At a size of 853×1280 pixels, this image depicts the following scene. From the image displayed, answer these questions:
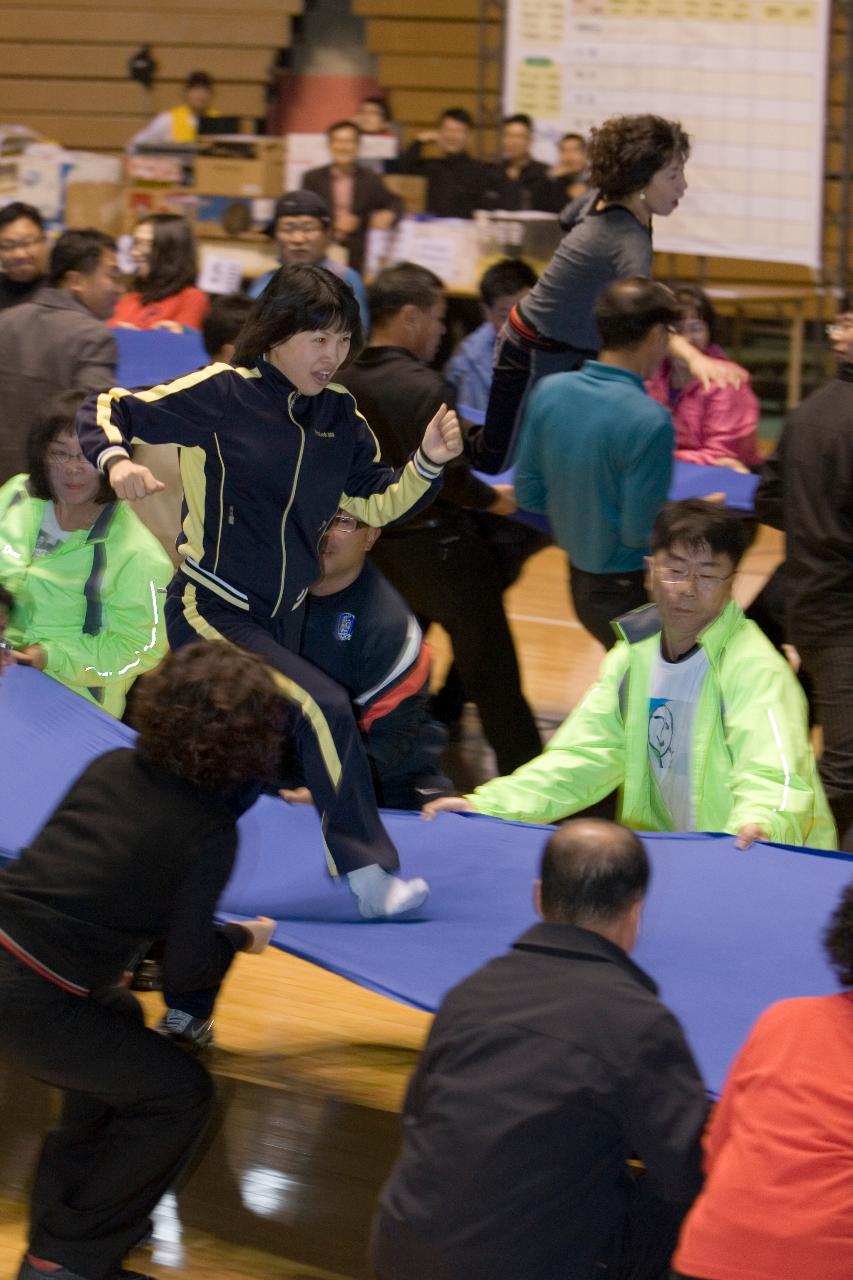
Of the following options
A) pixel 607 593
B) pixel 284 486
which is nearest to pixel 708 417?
pixel 607 593

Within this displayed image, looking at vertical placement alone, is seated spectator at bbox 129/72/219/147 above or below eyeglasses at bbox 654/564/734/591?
above

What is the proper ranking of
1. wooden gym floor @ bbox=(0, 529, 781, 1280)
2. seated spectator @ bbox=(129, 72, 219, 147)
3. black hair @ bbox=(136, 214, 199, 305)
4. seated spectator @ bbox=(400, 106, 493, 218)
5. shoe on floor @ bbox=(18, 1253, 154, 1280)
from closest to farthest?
shoe on floor @ bbox=(18, 1253, 154, 1280)
wooden gym floor @ bbox=(0, 529, 781, 1280)
black hair @ bbox=(136, 214, 199, 305)
seated spectator @ bbox=(400, 106, 493, 218)
seated spectator @ bbox=(129, 72, 219, 147)

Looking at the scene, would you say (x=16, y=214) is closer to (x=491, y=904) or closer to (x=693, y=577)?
(x=693, y=577)

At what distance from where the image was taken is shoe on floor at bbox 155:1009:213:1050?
3193mm

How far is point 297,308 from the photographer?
281 cm

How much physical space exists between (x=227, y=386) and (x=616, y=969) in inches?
52.3

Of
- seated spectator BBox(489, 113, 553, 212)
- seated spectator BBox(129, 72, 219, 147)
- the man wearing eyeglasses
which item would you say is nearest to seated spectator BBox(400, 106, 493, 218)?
seated spectator BBox(489, 113, 553, 212)

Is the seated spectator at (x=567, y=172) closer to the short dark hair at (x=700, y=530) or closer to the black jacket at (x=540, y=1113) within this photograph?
the short dark hair at (x=700, y=530)

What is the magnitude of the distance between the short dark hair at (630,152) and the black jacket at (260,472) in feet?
4.44

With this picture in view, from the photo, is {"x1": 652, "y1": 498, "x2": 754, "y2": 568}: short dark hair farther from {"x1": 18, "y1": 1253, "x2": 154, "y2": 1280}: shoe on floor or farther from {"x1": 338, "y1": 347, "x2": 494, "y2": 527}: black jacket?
{"x1": 18, "y1": 1253, "x2": 154, "y2": 1280}: shoe on floor

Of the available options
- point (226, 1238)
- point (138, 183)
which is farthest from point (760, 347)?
point (226, 1238)

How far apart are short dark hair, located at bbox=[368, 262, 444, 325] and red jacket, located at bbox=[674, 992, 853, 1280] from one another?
2683 millimetres

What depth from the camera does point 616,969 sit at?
1.94 metres

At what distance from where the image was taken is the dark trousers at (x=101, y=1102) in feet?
8.00
